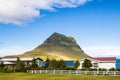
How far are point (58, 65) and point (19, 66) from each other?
557 inches

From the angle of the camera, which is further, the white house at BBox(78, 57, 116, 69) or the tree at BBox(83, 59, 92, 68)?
the white house at BBox(78, 57, 116, 69)

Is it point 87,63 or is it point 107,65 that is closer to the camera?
point 87,63

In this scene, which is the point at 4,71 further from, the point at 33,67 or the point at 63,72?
the point at 63,72

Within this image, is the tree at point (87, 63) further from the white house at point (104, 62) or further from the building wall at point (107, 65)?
the building wall at point (107, 65)

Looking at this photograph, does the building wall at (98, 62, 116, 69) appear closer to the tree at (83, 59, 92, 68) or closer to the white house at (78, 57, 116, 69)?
the white house at (78, 57, 116, 69)

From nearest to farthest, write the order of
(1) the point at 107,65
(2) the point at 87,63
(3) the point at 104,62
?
(2) the point at 87,63, (3) the point at 104,62, (1) the point at 107,65

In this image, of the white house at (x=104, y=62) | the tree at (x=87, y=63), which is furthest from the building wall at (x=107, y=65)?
the tree at (x=87, y=63)

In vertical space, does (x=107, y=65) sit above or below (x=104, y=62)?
below

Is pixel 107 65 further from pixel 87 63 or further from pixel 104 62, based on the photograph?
pixel 87 63

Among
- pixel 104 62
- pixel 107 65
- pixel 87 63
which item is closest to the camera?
pixel 87 63

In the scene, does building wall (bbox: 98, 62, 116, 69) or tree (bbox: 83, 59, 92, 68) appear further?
building wall (bbox: 98, 62, 116, 69)

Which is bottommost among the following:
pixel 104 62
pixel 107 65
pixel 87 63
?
pixel 107 65

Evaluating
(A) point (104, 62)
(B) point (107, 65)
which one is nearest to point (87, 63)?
(A) point (104, 62)

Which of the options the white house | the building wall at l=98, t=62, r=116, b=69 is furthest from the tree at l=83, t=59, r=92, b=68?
the building wall at l=98, t=62, r=116, b=69
